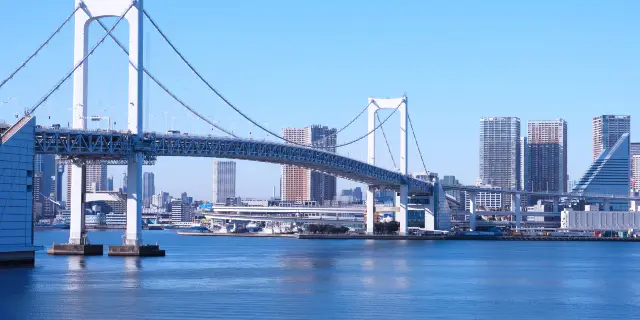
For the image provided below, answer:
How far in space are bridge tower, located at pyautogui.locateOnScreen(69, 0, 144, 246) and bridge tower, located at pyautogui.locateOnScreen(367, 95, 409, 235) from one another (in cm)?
2990

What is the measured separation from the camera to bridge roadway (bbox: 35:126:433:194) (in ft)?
119

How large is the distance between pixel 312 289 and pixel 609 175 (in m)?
111

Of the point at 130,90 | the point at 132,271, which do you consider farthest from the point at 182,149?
the point at 132,271

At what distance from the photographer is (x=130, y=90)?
121 ft

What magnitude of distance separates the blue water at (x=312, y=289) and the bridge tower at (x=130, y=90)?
1.61 meters

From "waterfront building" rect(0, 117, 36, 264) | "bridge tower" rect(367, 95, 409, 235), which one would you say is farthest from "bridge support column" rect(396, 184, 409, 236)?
"waterfront building" rect(0, 117, 36, 264)

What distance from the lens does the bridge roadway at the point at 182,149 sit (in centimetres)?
3638

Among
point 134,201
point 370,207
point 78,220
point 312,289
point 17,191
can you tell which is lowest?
point 312,289

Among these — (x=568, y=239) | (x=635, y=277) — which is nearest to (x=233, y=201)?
(x=568, y=239)

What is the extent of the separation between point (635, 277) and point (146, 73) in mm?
17064

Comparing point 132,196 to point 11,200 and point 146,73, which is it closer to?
point 146,73

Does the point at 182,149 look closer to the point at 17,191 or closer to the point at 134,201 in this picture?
the point at 134,201

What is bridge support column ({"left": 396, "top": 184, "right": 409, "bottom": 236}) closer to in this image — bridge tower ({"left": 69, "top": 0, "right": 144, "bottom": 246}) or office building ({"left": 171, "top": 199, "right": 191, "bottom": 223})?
bridge tower ({"left": 69, "top": 0, "right": 144, "bottom": 246})

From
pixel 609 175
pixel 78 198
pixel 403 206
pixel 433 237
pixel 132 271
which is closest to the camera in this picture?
pixel 132 271
